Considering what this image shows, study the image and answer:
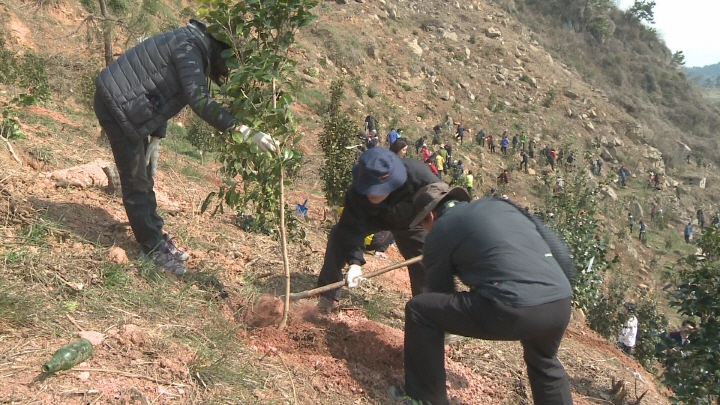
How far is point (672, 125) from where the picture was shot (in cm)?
4525

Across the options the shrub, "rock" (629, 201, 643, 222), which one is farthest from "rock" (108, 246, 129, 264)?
the shrub

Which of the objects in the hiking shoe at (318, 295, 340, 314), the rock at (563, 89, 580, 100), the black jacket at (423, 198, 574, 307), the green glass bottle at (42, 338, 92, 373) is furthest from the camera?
the rock at (563, 89, 580, 100)

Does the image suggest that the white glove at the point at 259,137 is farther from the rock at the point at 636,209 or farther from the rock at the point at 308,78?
the rock at the point at 636,209

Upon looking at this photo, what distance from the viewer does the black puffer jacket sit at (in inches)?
126

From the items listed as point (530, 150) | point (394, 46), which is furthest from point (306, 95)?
point (530, 150)

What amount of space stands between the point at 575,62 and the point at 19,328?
45.5m

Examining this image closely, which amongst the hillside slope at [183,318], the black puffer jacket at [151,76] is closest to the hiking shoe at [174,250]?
the hillside slope at [183,318]

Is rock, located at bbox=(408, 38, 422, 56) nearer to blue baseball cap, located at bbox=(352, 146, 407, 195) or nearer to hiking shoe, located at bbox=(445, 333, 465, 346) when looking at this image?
hiking shoe, located at bbox=(445, 333, 465, 346)

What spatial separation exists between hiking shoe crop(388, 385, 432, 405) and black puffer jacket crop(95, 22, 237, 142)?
170 centimetres

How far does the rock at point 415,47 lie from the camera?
1212 inches

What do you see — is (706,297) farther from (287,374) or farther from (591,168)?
(591,168)

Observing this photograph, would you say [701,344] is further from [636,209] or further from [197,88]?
[636,209]

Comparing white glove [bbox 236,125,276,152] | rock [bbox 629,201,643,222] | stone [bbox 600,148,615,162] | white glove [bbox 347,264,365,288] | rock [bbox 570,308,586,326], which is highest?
white glove [bbox 236,125,276,152]

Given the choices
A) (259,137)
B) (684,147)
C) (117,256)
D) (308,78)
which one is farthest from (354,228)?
(684,147)
